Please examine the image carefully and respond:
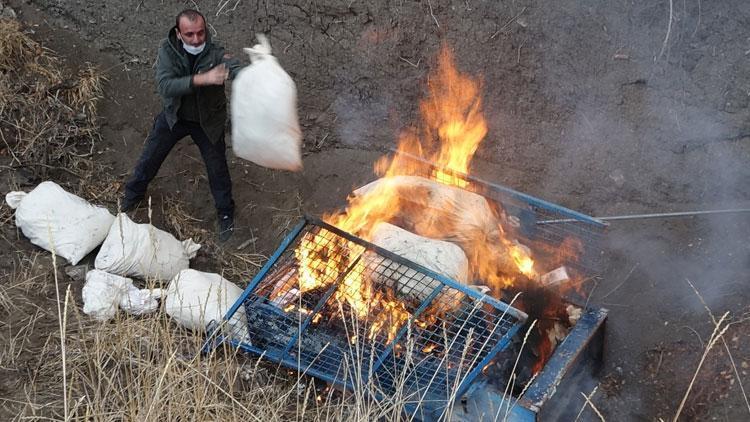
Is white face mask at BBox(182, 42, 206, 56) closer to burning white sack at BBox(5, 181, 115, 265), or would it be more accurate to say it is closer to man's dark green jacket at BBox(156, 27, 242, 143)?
man's dark green jacket at BBox(156, 27, 242, 143)

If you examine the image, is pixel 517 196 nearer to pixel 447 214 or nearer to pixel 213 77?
pixel 447 214

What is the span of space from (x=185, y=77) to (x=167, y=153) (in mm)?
929

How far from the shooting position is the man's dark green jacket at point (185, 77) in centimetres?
520

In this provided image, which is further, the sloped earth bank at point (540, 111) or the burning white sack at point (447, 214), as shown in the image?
the sloped earth bank at point (540, 111)

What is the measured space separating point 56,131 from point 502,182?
3.78m

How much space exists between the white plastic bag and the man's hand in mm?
382

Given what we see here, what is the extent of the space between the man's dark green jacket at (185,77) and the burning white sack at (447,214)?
1.44 meters

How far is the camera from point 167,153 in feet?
19.4

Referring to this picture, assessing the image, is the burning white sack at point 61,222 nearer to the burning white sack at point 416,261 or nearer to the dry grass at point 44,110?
the dry grass at point 44,110

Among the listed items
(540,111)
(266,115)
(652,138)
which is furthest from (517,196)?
(652,138)

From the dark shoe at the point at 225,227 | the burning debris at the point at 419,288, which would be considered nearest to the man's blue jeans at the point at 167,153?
the dark shoe at the point at 225,227

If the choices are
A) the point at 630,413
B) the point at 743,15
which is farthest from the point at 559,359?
the point at 743,15

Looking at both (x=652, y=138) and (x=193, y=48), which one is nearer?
(x=193, y=48)

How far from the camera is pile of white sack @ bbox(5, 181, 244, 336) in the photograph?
16.3ft
